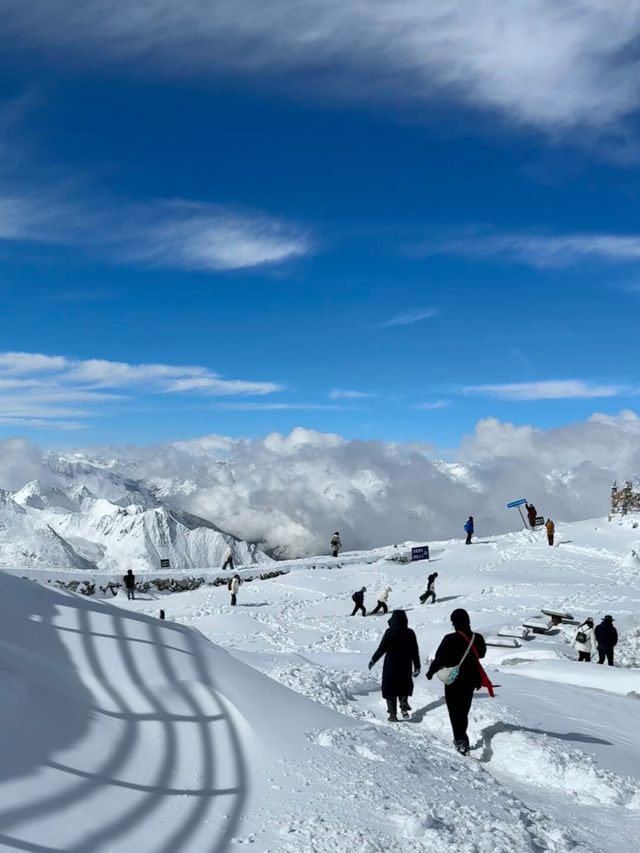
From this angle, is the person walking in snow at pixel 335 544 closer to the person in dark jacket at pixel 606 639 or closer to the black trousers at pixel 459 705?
the person in dark jacket at pixel 606 639

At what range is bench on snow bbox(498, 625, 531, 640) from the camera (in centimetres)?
1744

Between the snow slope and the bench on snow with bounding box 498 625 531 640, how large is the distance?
672cm

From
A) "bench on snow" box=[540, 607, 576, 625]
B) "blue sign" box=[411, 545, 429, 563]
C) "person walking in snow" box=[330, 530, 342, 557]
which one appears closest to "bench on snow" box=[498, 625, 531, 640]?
"bench on snow" box=[540, 607, 576, 625]

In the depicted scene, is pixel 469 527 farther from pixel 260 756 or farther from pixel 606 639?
pixel 260 756

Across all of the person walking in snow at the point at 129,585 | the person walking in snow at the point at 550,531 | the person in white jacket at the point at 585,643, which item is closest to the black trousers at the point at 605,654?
the person in white jacket at the point at 585,643

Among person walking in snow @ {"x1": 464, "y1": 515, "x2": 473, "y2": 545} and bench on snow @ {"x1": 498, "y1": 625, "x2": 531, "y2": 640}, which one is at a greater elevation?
person walking in snow @ {"x1": 464, "y1": 515, "x2": 473, "y2": 545}

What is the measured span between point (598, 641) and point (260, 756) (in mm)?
12104

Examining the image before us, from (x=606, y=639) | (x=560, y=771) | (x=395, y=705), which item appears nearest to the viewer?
(x=560, y=771)

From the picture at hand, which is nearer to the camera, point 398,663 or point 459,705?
point 459,705

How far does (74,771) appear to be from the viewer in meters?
4.58

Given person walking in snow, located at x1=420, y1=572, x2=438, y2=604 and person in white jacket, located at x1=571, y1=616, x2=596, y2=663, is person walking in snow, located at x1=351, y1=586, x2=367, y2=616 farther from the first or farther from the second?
person in white jacket, located at x1=571, y1=616, x2=596, y2=663

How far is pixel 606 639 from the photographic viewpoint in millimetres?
15383

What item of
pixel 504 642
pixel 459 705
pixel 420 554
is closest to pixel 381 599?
pixel 504 642

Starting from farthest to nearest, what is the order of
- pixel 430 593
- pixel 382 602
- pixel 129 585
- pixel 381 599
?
pixel 129 585 < pixel 430 593 < pixel 381 599 < pixel 382 602
